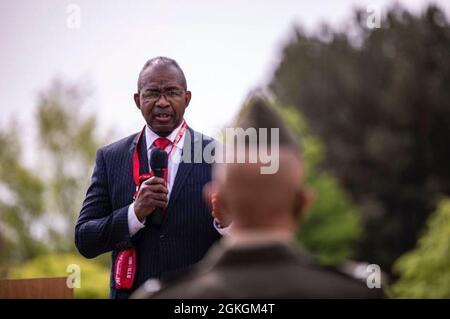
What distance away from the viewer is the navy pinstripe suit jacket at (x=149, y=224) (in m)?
5.78

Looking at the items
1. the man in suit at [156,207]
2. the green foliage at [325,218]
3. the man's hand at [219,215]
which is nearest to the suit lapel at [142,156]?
the man in suit at [156,207]

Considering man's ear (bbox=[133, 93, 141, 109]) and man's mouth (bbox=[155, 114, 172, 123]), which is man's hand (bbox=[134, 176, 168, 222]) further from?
man's ear (bbox=[133, 93, 141, 109])

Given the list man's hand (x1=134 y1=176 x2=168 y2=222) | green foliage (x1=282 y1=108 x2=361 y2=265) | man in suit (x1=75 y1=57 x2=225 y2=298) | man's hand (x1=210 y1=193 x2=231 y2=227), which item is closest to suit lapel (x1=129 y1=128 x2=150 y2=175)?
man in suit (x1=75 y1=57 x2=225 y2=298)

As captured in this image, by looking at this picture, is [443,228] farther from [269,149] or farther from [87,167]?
[269,149]

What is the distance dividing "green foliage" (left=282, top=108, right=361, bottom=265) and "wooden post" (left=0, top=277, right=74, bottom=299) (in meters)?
40.9

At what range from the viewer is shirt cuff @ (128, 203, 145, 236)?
5.66 meters

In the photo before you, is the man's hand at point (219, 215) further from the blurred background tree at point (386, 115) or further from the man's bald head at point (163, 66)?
the blurred background tree at point (386, 115)

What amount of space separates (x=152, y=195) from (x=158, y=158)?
0.23 m

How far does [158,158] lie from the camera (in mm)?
5641

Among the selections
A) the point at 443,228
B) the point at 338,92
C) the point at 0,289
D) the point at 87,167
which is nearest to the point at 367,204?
the point at 338,92

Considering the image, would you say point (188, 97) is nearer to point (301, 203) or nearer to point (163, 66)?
point (163, 66)

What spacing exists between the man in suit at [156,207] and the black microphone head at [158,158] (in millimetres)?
127

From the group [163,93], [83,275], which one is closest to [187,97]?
[163,93]
